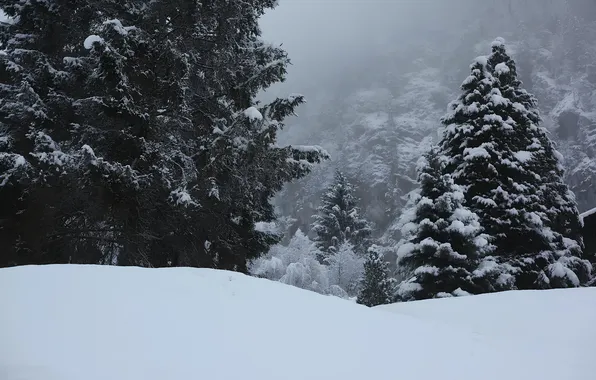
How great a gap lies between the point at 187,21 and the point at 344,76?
18471 cm

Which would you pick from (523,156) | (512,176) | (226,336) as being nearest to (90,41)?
(226,336)

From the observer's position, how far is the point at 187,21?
33.1ft

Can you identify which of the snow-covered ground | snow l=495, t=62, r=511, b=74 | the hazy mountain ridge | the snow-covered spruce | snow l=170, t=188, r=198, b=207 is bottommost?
the snow-covered ground

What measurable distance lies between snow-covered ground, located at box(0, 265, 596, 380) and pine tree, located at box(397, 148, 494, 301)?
826cm

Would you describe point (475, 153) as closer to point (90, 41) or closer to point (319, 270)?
point (90, 41)

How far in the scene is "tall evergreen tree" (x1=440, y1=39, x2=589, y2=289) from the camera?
14633mm

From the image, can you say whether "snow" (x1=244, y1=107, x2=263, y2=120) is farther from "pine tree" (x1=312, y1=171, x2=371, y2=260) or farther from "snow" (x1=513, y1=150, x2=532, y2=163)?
"pine tree" (x1=312, y1=171, x2=371, y2=260)

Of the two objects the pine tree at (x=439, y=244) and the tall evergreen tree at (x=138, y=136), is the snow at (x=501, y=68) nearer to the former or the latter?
the pine tree at (x=439, y=244)

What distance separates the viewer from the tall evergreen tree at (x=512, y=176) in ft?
48.0

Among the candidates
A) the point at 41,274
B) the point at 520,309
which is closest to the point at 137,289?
the point at 41,274

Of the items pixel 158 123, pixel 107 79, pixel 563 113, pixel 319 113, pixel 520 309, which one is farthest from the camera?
pixel 319 113

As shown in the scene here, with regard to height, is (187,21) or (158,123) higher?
(187,21)

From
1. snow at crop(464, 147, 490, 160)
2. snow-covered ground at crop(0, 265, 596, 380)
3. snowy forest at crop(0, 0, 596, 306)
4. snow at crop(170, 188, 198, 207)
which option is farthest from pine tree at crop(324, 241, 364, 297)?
snow-covered ground at crop(0, 265, 596, 380)

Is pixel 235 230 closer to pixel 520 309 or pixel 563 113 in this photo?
pixel 520 309
